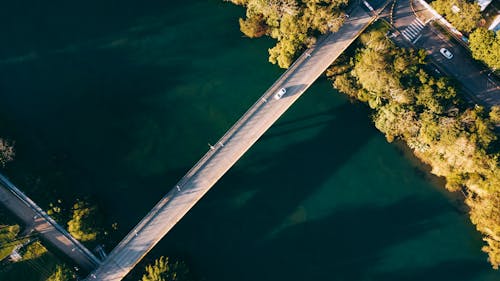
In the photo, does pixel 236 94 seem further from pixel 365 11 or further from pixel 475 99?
pixel 475 99

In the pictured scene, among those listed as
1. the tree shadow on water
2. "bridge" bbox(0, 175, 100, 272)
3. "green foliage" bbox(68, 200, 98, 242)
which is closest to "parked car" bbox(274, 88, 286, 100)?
"green foliage" bbox(68, 200, 98, 242)

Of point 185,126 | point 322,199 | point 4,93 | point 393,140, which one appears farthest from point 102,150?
point 393,140

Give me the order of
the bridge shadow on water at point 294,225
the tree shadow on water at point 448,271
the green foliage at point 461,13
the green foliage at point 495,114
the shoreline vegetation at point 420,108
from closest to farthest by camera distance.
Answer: the shoreline vegetation at point 420,108 → the green foliage at point 495,114 → the green foliage at point 461,13 → the bridge shadow on water at point 294,225 → the tree shadow on water at point 448,271

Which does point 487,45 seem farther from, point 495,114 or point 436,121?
point 436,121

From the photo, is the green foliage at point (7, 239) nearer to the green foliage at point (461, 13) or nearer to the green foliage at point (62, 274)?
the green foliage at point (62, 274)

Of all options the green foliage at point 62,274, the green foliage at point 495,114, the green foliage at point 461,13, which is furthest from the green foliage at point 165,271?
the green foliage at point 461,13

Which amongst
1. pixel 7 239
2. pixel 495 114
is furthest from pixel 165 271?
pixel 495 114

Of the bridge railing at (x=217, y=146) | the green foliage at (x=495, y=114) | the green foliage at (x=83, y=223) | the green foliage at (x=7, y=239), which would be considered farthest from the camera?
the green foliage at (x=495, y=114)
